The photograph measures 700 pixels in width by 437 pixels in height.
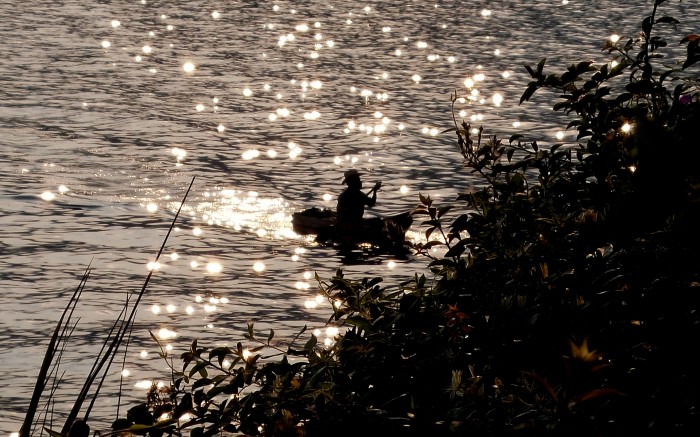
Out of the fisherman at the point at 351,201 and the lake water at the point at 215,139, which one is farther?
the fisherman at the point at 351,201

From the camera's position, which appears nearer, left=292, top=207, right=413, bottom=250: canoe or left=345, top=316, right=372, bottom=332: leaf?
left=345, top=316, right=372, bottom=332: leaf

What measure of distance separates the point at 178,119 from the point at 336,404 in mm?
34854

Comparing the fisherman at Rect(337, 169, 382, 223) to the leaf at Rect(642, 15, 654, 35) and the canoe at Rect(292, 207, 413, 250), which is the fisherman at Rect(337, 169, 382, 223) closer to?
the canoe at Rect(292, 207, 413, 250)

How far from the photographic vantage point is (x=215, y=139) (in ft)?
120

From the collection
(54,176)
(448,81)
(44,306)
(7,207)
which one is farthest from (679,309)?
(448,81)

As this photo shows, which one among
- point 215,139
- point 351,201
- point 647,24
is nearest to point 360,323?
point 647,24

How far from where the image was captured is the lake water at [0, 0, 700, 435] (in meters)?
19.7

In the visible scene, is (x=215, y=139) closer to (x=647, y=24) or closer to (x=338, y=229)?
(x=338, y=229)

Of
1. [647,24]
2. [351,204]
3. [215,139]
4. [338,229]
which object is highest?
[647,24]

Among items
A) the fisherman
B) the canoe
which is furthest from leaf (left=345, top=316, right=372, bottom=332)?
the fisherman

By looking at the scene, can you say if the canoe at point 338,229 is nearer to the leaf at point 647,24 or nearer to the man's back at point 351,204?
the man's back at point 351,204

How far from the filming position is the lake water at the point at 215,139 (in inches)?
776

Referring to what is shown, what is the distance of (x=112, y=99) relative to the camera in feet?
138

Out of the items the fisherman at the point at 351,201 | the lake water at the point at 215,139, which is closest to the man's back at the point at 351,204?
the fisherman at the point at 351,201
